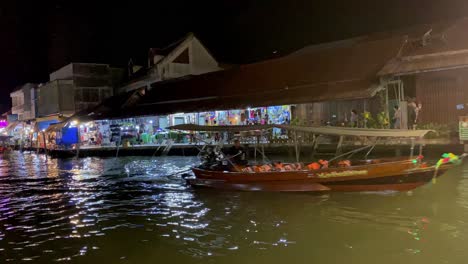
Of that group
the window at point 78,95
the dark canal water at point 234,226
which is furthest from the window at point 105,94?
the dark canal water at point 234,226

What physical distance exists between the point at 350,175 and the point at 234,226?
13.5 feet

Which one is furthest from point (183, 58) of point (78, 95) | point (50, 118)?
point (50, 118)

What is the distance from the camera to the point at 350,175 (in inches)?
451

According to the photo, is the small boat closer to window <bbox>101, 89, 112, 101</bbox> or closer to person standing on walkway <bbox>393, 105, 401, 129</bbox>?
person standing on walkway <bbox>393, 105, 401, 129</bbox>

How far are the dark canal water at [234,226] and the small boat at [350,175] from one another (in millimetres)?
317

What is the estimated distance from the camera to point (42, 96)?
42.7m

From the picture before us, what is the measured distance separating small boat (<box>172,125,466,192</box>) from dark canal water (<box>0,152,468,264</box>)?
32cm

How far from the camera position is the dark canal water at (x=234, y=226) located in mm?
7354

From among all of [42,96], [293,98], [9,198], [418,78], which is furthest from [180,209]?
[42,96]

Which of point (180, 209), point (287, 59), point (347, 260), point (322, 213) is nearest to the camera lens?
point (347, 260)

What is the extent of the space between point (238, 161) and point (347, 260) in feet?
26.4

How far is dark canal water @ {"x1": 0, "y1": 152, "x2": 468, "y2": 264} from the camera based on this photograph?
290 inches

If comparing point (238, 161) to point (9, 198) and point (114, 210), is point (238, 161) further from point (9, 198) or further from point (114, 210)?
point (9, 198)

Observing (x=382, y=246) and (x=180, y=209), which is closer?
(x=382, y=246)
